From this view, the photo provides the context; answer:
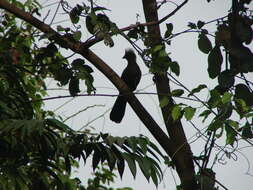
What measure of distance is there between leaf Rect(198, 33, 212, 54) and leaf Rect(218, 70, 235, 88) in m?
0.15

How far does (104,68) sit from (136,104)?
0.26 m

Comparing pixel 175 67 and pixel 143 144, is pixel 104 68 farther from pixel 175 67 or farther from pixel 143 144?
pixel 143 144

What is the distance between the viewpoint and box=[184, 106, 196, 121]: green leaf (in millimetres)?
1996

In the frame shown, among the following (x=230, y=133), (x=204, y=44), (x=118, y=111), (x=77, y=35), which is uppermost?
(x=118, y=111)

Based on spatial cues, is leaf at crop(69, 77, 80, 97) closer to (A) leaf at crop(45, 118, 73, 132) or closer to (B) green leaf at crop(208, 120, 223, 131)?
(A) leaf at crop(45, 118, 73, 132)

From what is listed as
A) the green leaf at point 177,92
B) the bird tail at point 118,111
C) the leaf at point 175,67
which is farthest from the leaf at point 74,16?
the bird tail at point 118,111

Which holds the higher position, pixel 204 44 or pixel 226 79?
pixel 204 44

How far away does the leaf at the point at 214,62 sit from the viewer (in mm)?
2168

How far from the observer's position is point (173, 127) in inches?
101

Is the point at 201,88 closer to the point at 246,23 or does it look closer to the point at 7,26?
the point at 246,23

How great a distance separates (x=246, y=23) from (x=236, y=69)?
0.25 meters

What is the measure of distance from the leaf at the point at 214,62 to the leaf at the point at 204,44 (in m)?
0.02

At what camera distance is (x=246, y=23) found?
224 cm

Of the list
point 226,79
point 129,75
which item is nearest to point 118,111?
point 129,75
